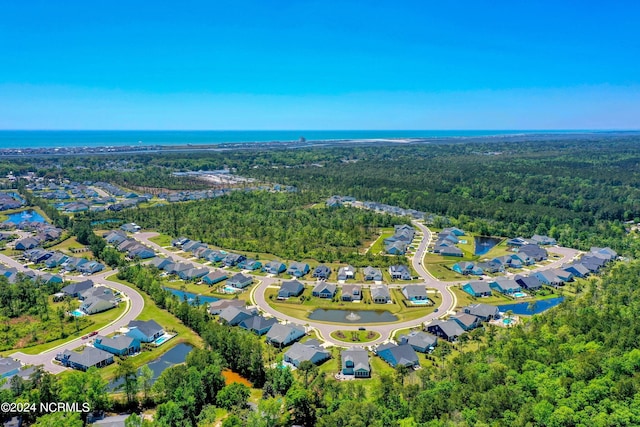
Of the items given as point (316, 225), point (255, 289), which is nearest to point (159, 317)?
point (255, 289)

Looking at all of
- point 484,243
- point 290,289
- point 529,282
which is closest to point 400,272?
point 290,289

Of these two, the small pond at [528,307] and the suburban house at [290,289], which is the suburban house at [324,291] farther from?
the small pond at [528,307]

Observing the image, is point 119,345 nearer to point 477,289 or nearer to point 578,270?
point 477,289

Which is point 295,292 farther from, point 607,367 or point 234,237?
point 607,367

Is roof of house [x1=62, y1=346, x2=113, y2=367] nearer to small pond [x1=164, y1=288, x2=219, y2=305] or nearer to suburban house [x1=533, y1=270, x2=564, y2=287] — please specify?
small pond [x1=164, y1=288, x2=219, y2=305]

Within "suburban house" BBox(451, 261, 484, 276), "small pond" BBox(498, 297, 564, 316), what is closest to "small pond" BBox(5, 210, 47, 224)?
"suburban house" BBox(451, 261, 484, 276)
